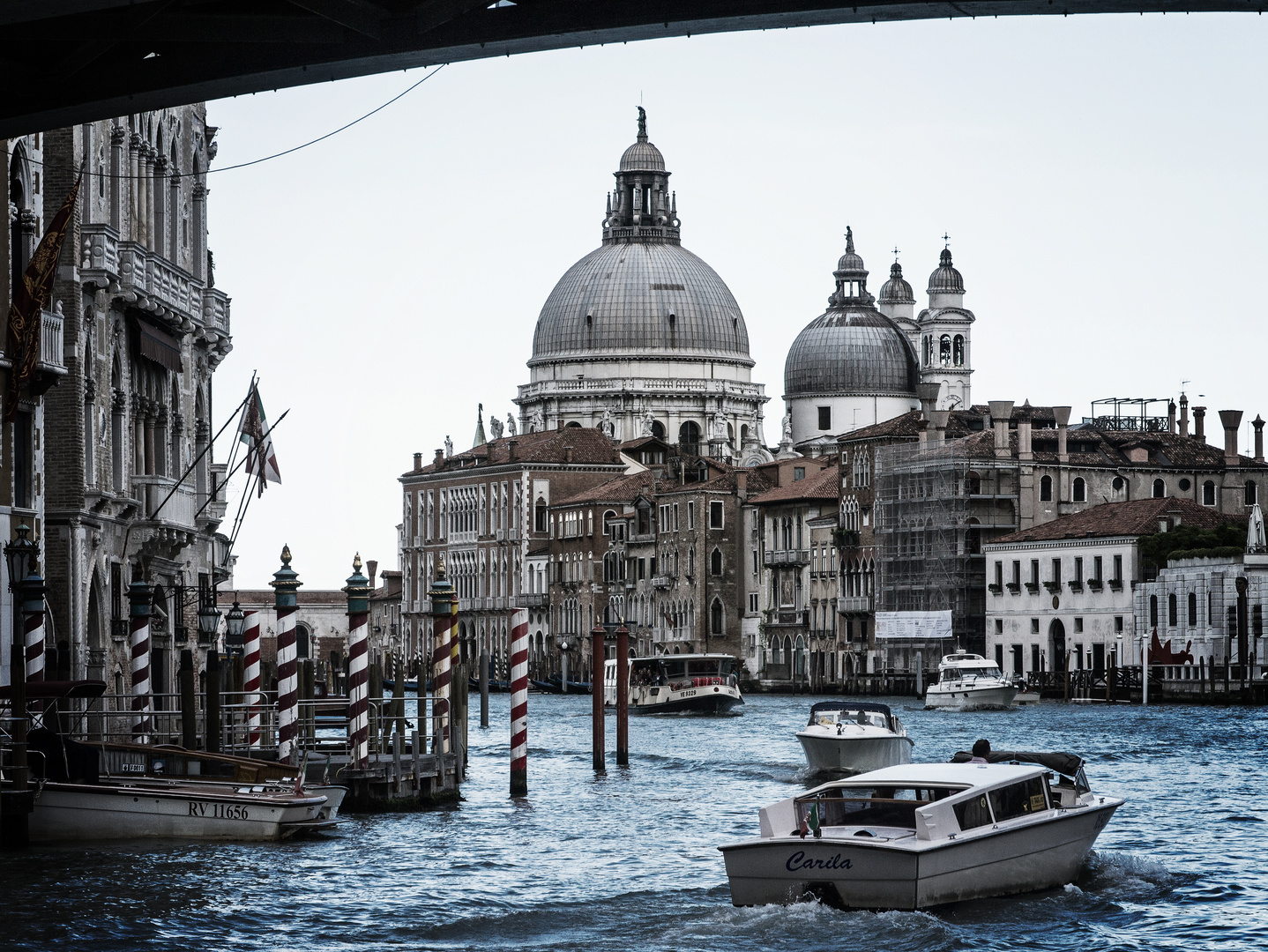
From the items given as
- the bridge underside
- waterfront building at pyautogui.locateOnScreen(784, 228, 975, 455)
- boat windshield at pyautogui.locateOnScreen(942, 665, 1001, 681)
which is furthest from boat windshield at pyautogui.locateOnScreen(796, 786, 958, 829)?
waterfront building at pyautogui.locateOnScreen(784, 228, 975, 455)

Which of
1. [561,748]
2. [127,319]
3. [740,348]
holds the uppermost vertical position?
[740,348]

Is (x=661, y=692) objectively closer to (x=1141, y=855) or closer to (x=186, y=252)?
(x=186, y=252)

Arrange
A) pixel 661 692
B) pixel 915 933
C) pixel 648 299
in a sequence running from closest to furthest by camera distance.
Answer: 1. pixel 915 933
2. pixel 661 692
3. pixel 648 299

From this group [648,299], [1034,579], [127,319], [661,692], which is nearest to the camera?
[127,319]

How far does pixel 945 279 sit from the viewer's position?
108312 millimetres

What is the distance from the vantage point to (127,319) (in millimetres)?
30094

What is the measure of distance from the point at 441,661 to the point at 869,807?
1122cm

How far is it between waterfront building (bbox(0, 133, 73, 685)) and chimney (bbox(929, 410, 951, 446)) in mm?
49916

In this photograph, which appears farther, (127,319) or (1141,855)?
(127,319)

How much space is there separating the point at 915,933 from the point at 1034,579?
52.8 metres

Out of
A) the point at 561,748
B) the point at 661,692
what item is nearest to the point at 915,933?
the point at 561,748

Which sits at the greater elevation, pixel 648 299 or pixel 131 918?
pixel 648 299

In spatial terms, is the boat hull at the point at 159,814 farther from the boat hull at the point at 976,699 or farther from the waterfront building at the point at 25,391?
the boat hull at the point at 976,699

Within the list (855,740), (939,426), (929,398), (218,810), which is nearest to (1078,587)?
(939,426)
